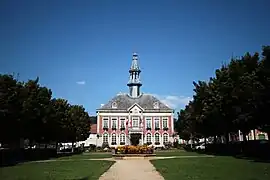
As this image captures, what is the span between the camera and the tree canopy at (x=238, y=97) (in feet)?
90.2

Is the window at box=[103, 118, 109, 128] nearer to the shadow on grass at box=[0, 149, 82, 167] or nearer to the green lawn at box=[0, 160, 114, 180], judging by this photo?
the shadow on grass at box=[0, 149, 82, 167]

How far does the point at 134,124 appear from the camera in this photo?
83.7m

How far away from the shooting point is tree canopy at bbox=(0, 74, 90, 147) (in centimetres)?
3017

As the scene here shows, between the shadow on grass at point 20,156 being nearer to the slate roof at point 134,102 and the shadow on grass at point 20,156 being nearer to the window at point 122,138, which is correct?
the window at point 122,138

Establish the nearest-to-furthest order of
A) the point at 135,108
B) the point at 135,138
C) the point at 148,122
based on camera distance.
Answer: the point at 135,138 < the point at 148,122 < the point at 135,108

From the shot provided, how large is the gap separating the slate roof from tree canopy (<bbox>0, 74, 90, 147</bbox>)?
34431 millimetres

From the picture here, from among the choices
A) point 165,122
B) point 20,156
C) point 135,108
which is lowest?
point 20,156

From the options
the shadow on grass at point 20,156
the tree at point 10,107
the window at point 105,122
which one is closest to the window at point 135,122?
the window at point 105,122

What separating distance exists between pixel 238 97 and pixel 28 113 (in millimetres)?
20953

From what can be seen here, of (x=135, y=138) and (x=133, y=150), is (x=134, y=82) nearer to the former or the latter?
(x=135, y=138)

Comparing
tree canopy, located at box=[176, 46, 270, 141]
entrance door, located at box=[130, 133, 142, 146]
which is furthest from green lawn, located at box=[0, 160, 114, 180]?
entrance door, located at box=[130, 133, 142, 146]

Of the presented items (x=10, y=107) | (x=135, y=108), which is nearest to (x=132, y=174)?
(x=10, y=107)

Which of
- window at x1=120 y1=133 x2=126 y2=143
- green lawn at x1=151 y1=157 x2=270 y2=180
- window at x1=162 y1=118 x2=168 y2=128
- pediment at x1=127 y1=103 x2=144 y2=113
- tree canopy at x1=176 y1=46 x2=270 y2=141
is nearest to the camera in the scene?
green lawn at x1=151 y1=157 x2=270 y2=180

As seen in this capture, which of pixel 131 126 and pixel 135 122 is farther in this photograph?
pixel 135 122
